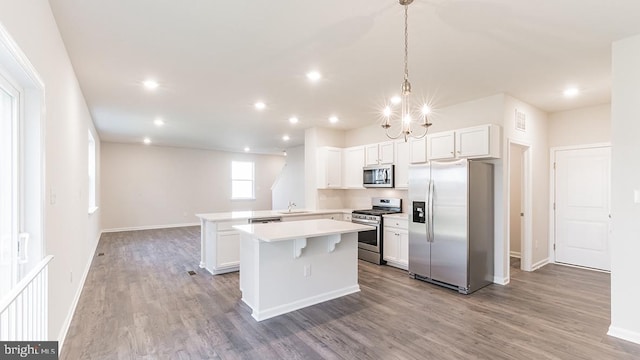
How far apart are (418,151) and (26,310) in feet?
15.4

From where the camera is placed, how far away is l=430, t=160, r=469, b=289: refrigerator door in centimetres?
389

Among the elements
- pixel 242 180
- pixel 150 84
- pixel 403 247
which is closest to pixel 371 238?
pixel 403 247

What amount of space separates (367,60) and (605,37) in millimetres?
2087

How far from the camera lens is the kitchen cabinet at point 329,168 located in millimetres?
6305

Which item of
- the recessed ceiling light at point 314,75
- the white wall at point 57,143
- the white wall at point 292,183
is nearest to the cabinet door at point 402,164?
the recessed ceiling light at point 314,75

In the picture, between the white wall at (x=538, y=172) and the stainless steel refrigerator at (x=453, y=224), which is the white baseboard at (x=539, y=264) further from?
the stainless steel refrigerator at (x=453, y=224)

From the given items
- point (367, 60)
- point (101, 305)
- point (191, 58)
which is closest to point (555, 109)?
point (367, 60)

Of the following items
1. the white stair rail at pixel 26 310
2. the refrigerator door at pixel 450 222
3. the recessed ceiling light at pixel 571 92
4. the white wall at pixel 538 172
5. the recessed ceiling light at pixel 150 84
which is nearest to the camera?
the white stair rail at pixel 26 310

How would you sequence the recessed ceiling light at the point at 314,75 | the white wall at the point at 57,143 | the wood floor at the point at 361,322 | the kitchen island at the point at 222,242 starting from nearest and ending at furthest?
the white wall at the point at 57,143 → the wood floor at the point at 361,322 → the recessed ceiling light at the point at 314,75 → the kitchen island at the point at 222,242

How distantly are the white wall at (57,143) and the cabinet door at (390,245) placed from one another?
13.9 feet

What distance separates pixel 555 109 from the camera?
16.5 feet

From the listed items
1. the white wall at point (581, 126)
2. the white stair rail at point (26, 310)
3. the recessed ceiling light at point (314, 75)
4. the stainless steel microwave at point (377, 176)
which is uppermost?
the recessed ceiling light at point (314, 75)

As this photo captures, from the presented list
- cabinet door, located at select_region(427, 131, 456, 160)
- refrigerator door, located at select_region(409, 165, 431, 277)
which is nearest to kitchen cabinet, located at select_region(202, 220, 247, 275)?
refrigerator door, located at select_region(409, 165, 431, 277)

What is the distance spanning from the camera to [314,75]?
3.56 meters
